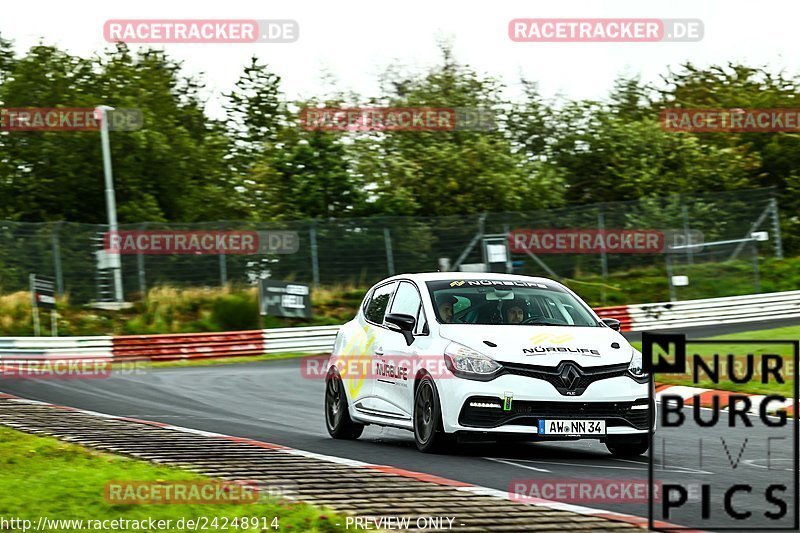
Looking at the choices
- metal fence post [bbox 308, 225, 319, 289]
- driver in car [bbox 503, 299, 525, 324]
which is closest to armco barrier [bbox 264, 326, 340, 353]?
metal fence post [bbox 308, 225, 319, 289]

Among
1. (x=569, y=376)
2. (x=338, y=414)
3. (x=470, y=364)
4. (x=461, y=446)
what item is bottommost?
(x=461, y=446)

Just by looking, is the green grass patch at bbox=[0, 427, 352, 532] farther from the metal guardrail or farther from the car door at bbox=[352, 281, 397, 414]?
the metal guardrail

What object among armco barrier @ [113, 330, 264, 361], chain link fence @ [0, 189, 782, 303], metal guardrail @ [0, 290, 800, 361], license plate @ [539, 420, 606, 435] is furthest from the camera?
chain link fence @ [0, 189, 782, 303]

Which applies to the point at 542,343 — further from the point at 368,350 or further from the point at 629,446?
the point at 368,350

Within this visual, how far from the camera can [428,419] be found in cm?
1139

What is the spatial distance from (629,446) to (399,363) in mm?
2180

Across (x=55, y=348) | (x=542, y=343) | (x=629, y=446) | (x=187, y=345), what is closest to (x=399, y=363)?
(x=542, y=343)

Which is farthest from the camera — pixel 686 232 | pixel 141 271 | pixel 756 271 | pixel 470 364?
pixel 756 271

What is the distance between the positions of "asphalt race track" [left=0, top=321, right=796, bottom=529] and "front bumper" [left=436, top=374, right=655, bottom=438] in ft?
0.96

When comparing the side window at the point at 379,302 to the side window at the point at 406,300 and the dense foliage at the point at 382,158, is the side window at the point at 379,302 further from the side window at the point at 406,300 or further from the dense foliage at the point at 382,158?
the dense foliage at the point at 382,158

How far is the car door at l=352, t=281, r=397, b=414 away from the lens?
12695 mm

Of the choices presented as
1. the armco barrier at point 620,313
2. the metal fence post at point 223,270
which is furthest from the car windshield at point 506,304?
the metal fence post at point 223,270

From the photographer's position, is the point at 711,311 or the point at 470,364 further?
the point at 711,311

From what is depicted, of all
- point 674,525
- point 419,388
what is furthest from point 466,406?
point 674,525
